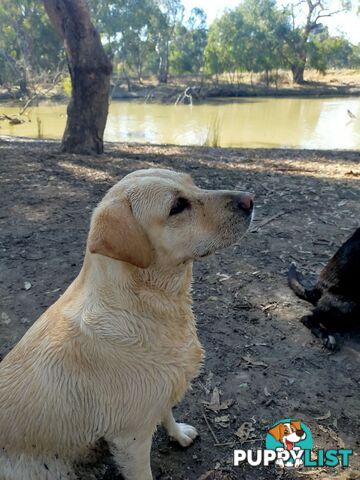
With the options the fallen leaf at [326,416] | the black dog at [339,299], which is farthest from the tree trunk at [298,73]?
the fallen leaf at [326,416]

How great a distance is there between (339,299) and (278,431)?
1.42m

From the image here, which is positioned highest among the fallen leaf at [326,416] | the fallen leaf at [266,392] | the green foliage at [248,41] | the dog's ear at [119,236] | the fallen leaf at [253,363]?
the green foliage at [248,41]

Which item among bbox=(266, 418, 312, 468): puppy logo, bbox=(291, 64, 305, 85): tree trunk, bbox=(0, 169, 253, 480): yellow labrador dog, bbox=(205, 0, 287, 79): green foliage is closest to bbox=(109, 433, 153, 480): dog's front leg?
bbox=(0, 169, 253, 480): yellow labrador dog

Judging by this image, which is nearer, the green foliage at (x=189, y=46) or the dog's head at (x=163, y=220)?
the dog's head at (x=163, y=220)

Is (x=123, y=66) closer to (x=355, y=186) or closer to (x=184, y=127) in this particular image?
(x=184, y=127)

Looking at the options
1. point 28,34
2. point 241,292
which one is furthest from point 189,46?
point 241,292

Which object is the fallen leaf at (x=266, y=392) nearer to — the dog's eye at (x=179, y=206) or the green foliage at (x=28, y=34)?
the dog's eye at (x=179, y=206)

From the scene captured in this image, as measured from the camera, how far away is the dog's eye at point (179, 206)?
2225 millimetres

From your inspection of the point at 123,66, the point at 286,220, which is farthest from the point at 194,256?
the point at 123,66

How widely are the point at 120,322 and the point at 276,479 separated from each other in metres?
1.48
